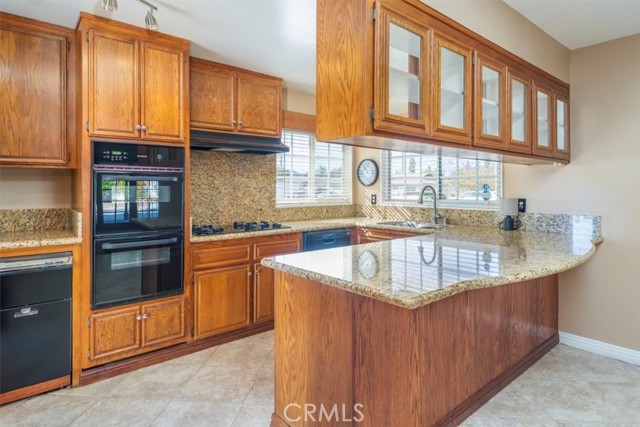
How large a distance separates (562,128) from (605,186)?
1.84 feet

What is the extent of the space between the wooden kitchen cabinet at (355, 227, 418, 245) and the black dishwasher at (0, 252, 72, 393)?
2572 mm

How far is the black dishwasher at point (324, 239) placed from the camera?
11.7ft

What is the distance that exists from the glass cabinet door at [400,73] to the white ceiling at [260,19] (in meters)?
0.82

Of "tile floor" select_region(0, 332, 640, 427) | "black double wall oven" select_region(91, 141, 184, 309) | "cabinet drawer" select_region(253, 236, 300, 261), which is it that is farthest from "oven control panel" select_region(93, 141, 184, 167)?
"tile floor" select_region(0, 332, 640, 427)

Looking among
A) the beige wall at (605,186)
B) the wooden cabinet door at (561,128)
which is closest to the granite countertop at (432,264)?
the beige wall at (605,186)

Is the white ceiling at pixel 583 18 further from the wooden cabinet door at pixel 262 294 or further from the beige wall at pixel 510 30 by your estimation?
the wooden cabinet door at pixel 262 294

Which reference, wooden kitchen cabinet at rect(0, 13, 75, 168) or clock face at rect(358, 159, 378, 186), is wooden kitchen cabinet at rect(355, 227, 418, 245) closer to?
clock face at rect(358, 159, 378, 186)

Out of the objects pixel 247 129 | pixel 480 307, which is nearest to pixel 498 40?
pixel 480 307

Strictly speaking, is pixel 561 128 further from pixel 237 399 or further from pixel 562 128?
pixel 237 399

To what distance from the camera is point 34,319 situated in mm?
2236

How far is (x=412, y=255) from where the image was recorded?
199cm

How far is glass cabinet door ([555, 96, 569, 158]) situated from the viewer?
287 centimetres

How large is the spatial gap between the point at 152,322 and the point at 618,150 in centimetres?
378

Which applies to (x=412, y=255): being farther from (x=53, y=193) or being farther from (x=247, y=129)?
(x=53, y=193)
